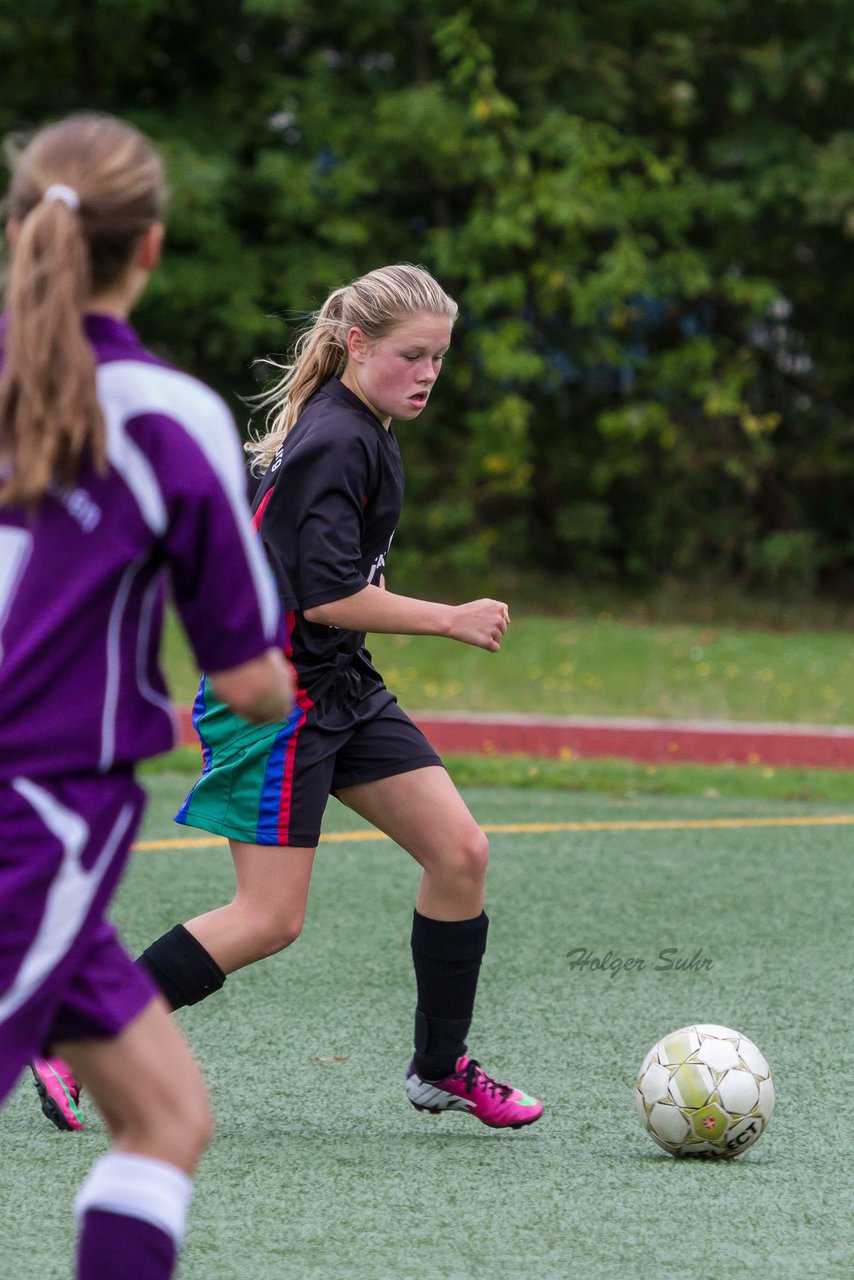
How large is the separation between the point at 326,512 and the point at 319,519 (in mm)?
20

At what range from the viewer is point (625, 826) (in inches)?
293

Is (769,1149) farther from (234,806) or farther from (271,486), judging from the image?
(271,486)

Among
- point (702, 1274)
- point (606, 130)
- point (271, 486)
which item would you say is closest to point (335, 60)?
point (606, 130)

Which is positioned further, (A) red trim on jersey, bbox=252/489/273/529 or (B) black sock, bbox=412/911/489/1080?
(B) black sock, bbox=412/911/489/1080

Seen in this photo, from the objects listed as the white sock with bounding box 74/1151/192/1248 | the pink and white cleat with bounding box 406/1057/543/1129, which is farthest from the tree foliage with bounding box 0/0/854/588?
the white sock with bounding box 74/1151/192/1248

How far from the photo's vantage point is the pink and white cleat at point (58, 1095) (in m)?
3.77

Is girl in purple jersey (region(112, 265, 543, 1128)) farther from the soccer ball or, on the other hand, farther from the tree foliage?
the tree foliage

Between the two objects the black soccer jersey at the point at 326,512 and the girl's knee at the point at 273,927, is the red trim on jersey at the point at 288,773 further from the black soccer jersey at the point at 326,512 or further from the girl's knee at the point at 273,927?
the girl's knee at the point at 273,927

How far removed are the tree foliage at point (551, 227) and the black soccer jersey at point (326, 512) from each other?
10400 mm

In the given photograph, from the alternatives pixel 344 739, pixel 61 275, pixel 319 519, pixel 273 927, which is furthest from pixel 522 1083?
pixel 61 275

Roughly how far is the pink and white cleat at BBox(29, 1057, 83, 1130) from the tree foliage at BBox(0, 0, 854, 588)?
1074 centimetres

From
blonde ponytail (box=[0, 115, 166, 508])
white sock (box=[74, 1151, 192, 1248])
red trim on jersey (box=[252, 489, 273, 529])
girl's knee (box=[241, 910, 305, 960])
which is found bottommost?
girl's knee (box=[241, 910, 305, 960])

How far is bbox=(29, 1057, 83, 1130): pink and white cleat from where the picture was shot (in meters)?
3.77

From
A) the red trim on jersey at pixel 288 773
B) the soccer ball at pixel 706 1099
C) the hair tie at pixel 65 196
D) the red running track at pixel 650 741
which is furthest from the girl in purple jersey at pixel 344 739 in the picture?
the red running track at pixel 650 741
